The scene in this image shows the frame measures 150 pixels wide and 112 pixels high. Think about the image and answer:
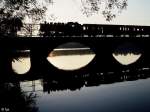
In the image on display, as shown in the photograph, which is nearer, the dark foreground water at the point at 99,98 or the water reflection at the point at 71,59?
the dark foreground water at the point at 99,98

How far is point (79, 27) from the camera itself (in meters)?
37.4

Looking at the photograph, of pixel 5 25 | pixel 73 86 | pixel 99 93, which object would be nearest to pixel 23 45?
pixel 73 86

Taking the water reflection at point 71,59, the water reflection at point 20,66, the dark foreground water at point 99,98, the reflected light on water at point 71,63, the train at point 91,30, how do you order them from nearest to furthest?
the dark foreground water at point 99,98, the train at point 91,30, the water reflection at point 20,66, the reflected light on water at point 71,63, the water reflection at point 71,59

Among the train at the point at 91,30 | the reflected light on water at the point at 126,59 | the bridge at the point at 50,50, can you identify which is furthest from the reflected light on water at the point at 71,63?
the train at the point at 91,30

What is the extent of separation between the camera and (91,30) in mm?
39281

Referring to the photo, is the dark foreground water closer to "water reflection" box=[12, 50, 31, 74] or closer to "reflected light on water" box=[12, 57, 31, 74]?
"water reflection" box=[12, 50, 31, 74]

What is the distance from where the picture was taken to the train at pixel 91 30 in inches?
1387

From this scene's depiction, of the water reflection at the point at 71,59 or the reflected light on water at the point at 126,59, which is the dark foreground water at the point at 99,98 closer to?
the water reflection at the point at 71,59

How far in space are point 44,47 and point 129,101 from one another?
14576 millimetres

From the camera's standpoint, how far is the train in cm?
3523

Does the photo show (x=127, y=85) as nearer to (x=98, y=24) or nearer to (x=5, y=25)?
(x=98, y=24)

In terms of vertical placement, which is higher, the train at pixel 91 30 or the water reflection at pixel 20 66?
the train at pixel 91 30

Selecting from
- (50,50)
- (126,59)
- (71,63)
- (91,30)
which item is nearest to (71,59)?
(71,63)

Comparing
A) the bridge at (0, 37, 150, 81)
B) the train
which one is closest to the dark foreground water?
the bridge at (0, 37, 150, 81)
